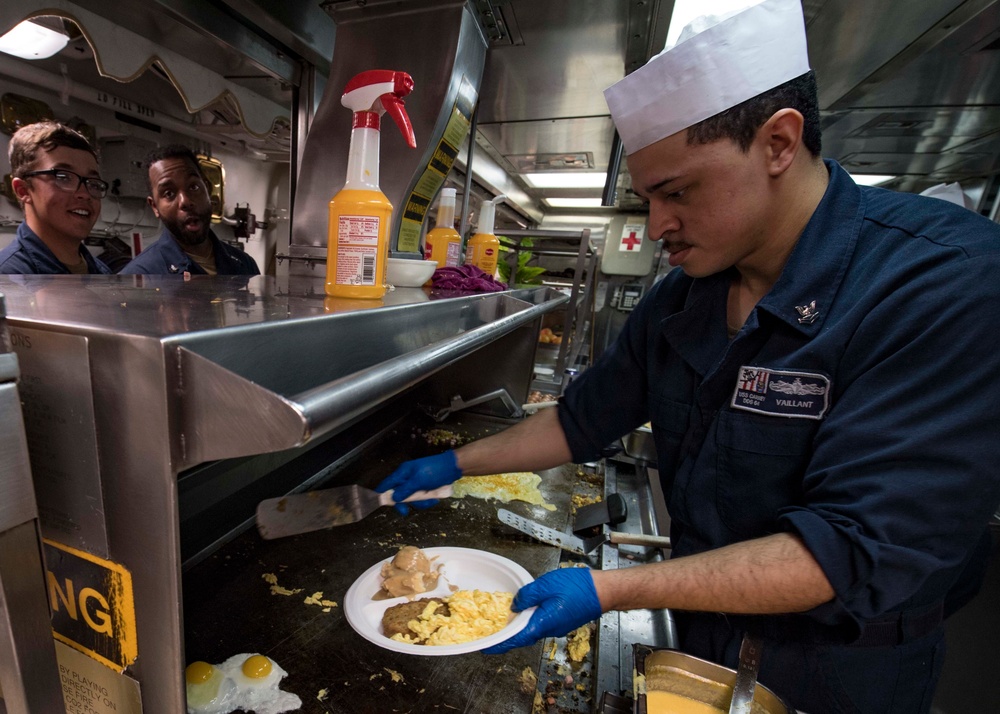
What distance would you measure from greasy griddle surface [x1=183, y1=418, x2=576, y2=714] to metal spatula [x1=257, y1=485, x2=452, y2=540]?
0.14m

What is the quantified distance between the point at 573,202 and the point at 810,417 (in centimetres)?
628

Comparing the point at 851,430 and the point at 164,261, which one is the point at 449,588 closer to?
the point at 851,430

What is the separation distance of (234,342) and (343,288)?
0.47 meters

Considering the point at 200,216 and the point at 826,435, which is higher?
the point at 200,216

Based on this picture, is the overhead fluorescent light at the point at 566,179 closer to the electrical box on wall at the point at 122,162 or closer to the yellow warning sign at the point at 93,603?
the electrical box on wall at the point at 122,162

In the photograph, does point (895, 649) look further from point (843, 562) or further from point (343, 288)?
point (343, 288)

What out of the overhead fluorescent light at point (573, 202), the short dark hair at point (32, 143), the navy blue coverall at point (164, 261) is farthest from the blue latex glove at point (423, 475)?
the overhead fluorescent light at point (573, 202)

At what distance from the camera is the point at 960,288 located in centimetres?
75

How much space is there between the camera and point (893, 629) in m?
0.93

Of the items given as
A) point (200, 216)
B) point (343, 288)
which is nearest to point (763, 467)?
point (343, 288)

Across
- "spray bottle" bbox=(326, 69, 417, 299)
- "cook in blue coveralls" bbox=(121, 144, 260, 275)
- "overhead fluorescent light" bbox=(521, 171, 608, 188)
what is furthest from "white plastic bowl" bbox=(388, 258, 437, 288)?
"overhead fluorescent light" bbox=(521, 171, 608, 188)

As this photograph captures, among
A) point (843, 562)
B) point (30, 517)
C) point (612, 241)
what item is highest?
point (612, 241)

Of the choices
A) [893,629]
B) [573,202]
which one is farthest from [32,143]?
A: [573,202]

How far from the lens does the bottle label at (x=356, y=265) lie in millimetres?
888
